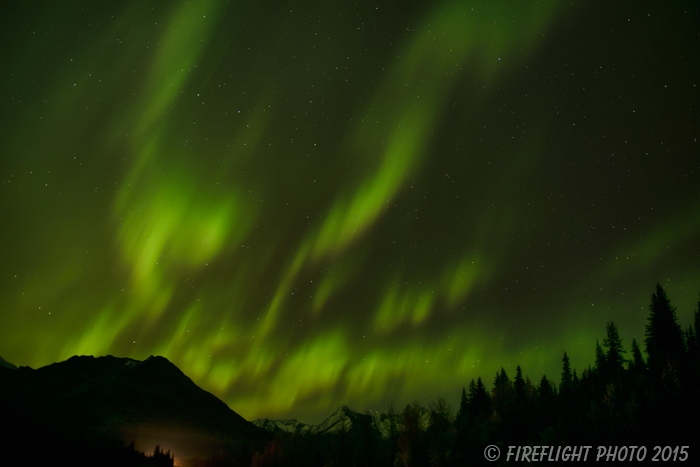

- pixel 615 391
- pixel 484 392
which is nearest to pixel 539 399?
pixel 484 392

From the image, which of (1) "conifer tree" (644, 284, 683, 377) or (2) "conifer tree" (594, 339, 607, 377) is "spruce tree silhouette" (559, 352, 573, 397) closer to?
(2) "conifer tree" (594, 339, 607, 377)

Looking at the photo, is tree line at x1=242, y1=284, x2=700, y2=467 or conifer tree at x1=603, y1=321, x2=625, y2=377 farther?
conifer tree at x1=603, y1=321, x2=625, y2=377

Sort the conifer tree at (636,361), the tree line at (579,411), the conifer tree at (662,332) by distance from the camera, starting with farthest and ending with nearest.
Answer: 1. the conifer tree at (636,361)
2. the conifer tree at (662,332)
3. the tree line at (579,411)

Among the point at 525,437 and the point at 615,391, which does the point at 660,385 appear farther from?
the point at 525,437

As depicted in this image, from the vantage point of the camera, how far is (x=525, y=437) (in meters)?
72.8

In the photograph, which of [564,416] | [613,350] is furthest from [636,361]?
[564,416]

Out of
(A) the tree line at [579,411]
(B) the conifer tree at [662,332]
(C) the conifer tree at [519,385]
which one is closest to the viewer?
(A) the tree line at [579,411]

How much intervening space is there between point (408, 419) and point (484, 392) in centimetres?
3789

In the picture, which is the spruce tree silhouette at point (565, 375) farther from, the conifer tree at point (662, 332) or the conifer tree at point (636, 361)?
the conifer tree at point (662, 332)

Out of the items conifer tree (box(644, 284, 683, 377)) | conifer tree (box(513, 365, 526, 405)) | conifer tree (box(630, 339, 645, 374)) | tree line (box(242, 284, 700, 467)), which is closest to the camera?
tree line (box(242, 284, 700, 467))

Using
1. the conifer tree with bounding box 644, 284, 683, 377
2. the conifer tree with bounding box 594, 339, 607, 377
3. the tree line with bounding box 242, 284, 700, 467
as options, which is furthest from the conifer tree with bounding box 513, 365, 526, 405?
the conifer tree with bounding box 644, 284, 683, 377

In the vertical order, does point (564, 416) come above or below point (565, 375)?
below

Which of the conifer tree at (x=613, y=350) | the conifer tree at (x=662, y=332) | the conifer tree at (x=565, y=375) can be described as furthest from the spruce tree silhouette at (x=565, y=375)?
the conifer tree at (x=662, y=332)

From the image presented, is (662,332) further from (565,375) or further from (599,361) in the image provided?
(565,375)
